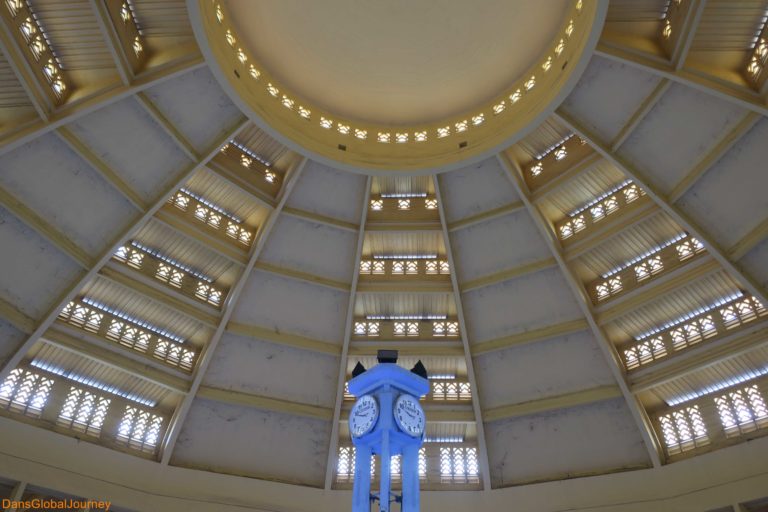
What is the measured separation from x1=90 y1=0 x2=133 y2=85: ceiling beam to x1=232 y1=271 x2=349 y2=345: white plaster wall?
285 inches

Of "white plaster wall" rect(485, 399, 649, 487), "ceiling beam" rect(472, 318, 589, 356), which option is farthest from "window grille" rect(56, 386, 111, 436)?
"white plaster wall" rect(485, 399, 649, 487)

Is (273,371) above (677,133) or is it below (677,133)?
below

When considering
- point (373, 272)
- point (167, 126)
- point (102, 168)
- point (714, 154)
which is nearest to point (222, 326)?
point (373, 272)

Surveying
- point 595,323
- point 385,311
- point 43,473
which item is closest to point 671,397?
point 595,323

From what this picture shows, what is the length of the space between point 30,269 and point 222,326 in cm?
548

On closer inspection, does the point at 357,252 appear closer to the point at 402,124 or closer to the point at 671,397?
the point at 402,124

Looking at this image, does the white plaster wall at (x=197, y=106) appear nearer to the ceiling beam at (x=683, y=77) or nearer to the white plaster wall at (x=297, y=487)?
the white plaster wall at (x=297, y=487)

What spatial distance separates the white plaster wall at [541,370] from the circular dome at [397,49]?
25.7ft

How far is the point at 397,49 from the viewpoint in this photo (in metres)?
17.6

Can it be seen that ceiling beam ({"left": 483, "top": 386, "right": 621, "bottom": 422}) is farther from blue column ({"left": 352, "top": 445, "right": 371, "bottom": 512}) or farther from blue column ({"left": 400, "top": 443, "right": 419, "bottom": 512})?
blue column ({"left": 352, "top": 445, "right": 371, "bottom": 512})

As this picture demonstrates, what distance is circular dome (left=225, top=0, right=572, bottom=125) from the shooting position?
1661cm

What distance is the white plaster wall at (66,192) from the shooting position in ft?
50.1

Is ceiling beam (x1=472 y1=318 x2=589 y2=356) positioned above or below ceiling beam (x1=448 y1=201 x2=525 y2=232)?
below

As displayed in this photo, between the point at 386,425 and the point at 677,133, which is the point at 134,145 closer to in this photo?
the point at 386,425
